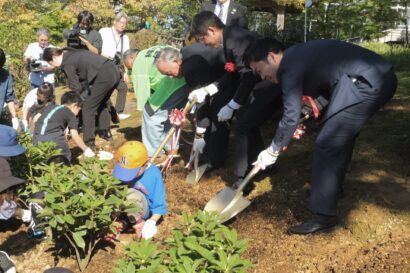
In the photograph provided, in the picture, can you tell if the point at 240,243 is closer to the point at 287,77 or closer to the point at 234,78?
the point at 287,77

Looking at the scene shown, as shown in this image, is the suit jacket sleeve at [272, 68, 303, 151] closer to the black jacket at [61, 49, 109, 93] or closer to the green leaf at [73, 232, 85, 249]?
the green leaf at [73, 232, 85, 249]

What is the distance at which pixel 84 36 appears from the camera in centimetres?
637

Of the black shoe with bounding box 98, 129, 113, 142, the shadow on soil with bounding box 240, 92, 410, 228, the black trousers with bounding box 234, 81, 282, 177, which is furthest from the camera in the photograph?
the black shoe with bounding box 98, 129, 113, 142

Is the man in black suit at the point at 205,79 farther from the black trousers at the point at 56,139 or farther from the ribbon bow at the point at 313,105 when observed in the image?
the ribbon bow at the point at 313,105

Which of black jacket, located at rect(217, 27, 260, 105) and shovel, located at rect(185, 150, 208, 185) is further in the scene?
shovel, located at rect(185, 150, 208, 185)

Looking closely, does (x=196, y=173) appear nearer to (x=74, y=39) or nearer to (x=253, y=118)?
(x=253, y=118)

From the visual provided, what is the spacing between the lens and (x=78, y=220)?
297 cm

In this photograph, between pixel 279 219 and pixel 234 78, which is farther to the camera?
pixel 234 78

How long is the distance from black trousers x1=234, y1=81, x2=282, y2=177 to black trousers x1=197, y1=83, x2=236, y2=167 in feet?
1.69

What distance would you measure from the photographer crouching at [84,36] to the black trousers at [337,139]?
4149 mm

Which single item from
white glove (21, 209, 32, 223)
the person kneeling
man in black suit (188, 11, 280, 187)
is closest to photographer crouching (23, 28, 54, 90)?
the person kneeling

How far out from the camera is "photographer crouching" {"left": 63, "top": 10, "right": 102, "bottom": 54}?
616 centimetres

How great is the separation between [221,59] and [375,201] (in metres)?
1.93

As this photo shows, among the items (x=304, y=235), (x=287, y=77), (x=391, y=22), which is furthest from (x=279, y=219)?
(x=391, y=22)
